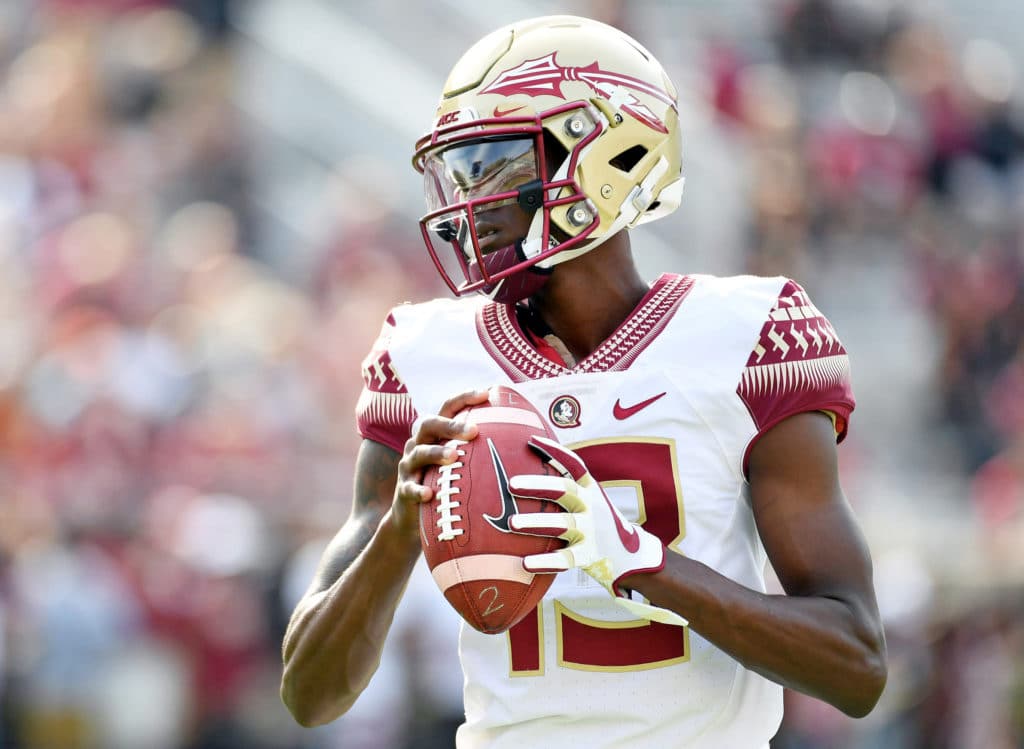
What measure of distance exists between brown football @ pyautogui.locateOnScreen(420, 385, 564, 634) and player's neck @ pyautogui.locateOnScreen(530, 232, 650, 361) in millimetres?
485

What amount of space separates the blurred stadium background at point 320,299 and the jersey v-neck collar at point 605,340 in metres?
3.50

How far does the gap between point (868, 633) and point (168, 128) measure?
6.75 m

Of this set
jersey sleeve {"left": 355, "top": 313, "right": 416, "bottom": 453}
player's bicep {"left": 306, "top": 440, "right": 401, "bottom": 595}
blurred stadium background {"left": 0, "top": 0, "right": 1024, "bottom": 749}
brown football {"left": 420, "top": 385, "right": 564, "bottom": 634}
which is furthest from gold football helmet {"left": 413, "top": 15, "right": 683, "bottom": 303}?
blurred stadium background {"left": 0, "top": 0, "right": 1024, "bottom": 749}

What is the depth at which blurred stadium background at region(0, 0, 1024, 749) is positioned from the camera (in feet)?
20.8

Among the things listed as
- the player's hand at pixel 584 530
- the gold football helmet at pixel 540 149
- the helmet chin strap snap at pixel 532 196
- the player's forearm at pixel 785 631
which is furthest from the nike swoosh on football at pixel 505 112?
the player's forearm at pixel 785 631

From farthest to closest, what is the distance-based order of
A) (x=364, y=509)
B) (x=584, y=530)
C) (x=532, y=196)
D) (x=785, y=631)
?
1. (x=364, y=509)
2. (x=532, y=196)
3. (x=785, y=631)
4. (x=584, y=530)

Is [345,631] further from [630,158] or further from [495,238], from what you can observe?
[630,158]

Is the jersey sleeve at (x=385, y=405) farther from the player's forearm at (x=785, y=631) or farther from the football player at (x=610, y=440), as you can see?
the player's forearm at (x=785, y=631)

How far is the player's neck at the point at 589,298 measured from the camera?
9.56ft

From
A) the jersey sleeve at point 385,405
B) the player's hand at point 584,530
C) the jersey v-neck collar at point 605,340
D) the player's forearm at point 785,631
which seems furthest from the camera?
the jersey sleeve at point 385,405

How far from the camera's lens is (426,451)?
2441 mm

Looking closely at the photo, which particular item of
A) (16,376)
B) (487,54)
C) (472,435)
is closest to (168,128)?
(16,376)

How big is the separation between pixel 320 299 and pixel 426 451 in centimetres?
558

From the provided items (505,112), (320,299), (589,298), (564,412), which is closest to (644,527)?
(564,412)
